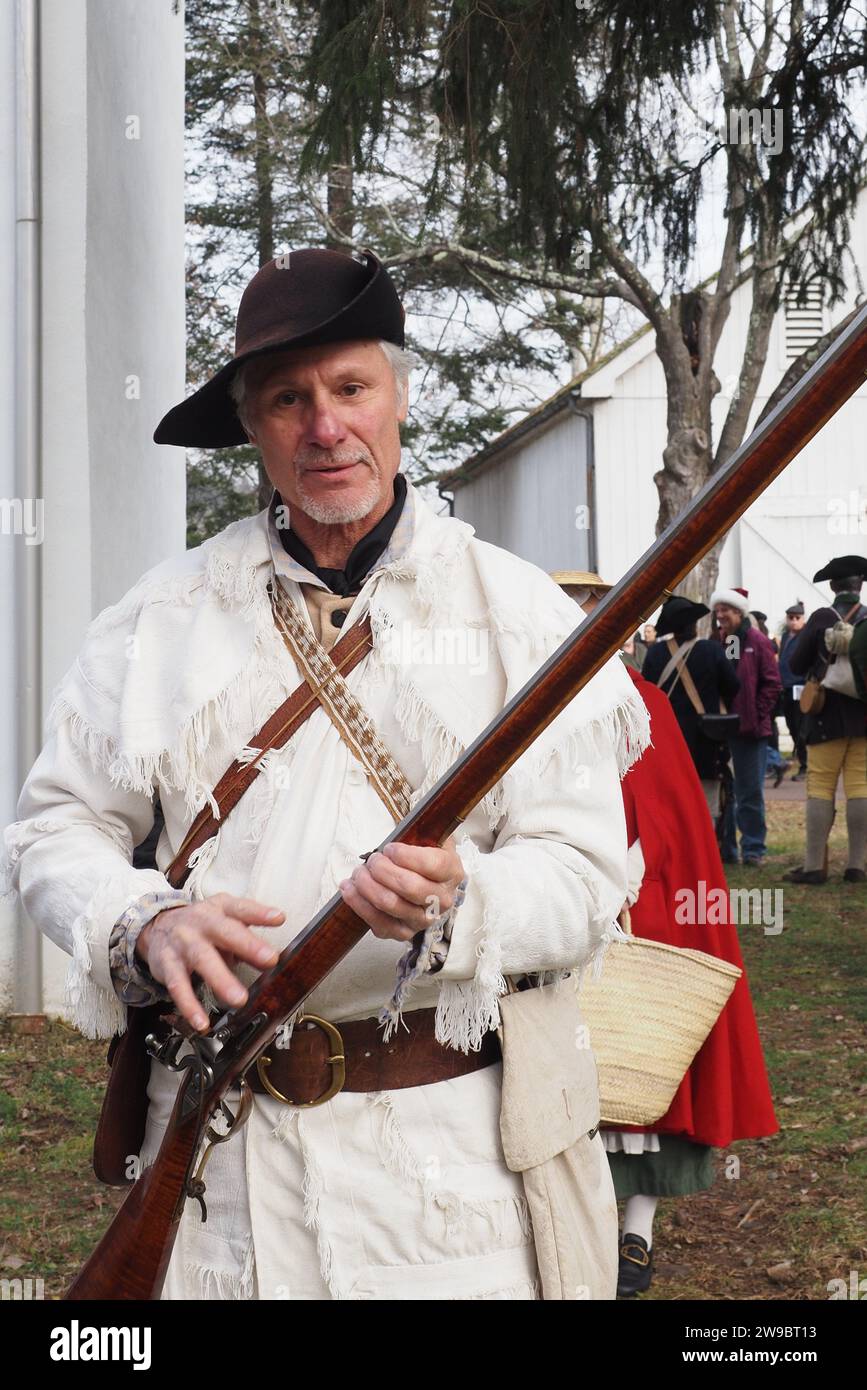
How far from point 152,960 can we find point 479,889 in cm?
47

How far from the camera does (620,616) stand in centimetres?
186

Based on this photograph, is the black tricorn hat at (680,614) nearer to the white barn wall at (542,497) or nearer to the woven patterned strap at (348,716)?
the woven patterned strap at (348,716)

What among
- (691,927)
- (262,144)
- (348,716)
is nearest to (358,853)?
(348,716)

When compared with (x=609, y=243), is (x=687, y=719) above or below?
below

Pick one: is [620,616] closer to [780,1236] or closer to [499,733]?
[499,733]

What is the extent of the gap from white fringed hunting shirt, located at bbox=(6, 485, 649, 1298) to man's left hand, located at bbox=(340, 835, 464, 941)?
0.46ft

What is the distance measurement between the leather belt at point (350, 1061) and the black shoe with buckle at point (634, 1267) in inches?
113

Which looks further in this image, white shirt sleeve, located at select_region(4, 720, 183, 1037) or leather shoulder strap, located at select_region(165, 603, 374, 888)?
leather shoulder strap, located at select_region(165, 603, 374, 888)

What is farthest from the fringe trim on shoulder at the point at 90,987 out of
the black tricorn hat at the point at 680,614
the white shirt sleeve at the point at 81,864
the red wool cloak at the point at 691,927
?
the black tricorn hat at the point at 680,614

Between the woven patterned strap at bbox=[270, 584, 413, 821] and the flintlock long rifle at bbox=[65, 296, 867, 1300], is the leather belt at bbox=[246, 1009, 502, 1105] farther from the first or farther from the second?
the woven patterned strap at bbox=[270, 584, 413, 821]

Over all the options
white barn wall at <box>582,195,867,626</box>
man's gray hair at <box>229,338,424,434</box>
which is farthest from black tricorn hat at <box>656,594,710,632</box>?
white barn wall at <box>582,195,867,626</box>

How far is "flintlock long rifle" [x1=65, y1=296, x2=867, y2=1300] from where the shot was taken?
1.72m

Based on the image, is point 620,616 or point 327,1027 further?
point 327,1027

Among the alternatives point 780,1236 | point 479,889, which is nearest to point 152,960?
point 479,889
